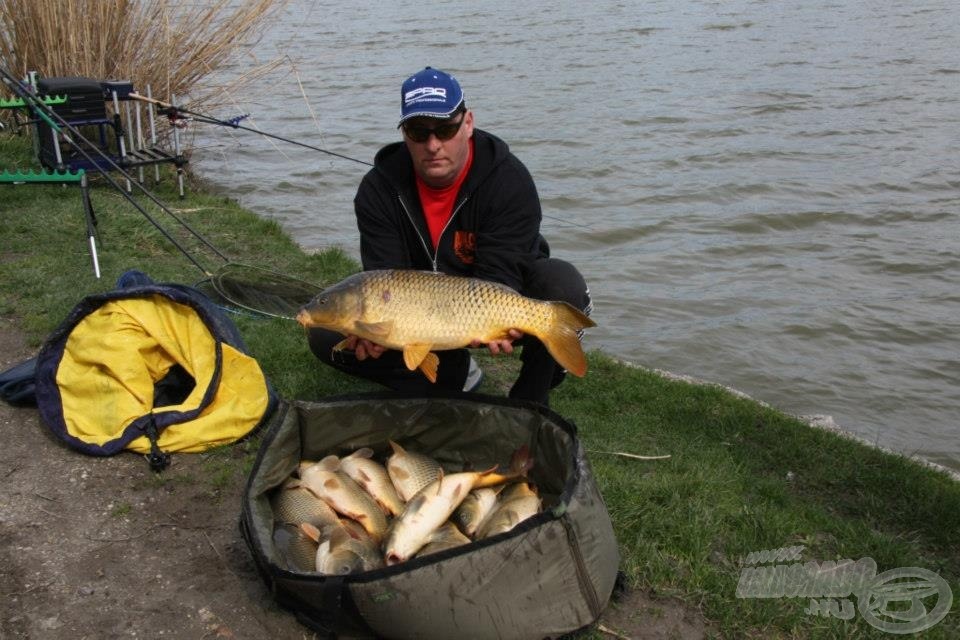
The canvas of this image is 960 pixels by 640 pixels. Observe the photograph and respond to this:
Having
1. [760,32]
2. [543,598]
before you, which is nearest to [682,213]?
[543,598]

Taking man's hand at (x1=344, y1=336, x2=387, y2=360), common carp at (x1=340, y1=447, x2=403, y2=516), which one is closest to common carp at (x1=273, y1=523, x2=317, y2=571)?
common carp at (x1=340, y1=447, x2=403, y2=516)

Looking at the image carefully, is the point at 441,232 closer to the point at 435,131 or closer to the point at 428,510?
the point at 435,131

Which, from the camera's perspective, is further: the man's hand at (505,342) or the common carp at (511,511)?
the man's hand at (505,342)

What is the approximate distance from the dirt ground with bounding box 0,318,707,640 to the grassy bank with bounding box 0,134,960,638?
0.24 meters

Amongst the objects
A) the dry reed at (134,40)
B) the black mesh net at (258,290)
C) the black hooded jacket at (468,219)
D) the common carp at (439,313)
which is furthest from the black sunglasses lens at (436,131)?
the dry reed at (134,40)

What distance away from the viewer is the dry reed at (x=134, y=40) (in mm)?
7668

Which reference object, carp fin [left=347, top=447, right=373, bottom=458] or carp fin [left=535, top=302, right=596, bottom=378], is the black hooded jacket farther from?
carp fin [left=347, top=447, right=373, bottom=458]

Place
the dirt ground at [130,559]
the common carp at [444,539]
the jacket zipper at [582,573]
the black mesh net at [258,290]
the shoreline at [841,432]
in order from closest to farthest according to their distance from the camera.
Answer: the jacket zipper at [582,573], the dirt ground at [130,559], the common carp at [444,539], the shoreline at [841,432], the black mesh net at [258,290]

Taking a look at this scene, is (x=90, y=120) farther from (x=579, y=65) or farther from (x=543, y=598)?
(x=579, y=65)

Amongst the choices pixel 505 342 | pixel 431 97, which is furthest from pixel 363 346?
pixel 431 97

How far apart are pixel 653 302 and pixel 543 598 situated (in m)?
4.21

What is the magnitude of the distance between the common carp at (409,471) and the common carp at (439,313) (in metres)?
0.39

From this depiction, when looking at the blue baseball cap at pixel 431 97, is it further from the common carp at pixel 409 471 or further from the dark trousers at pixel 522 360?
the common carp at pixel 409 471

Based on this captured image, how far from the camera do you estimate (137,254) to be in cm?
545
